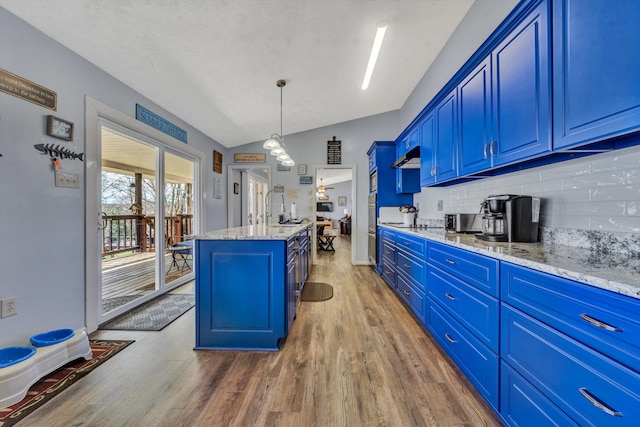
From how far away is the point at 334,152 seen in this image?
5176mm

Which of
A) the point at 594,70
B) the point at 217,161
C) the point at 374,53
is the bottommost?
the point at 594,70

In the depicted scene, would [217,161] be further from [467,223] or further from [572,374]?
[572,374]

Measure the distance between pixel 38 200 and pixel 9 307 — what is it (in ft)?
2.41

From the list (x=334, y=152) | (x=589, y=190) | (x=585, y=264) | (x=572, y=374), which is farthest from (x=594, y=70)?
(x=334, y=152)

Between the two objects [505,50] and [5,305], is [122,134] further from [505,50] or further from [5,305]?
[505,50]

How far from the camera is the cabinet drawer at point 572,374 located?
75cm

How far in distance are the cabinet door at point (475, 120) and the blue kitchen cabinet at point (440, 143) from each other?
110mm

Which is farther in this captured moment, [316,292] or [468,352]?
[316,292]

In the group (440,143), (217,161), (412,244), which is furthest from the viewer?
(217,161)

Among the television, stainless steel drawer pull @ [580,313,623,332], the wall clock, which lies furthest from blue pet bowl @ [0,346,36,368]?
the television

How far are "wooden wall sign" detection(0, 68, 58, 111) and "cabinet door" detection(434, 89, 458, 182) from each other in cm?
333

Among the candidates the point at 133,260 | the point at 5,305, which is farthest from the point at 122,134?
the point at 133,260

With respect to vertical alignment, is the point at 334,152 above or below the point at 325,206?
above

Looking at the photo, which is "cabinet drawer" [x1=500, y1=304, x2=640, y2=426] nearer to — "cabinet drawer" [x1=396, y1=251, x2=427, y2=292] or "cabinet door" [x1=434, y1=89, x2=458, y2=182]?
"cabinet drawer" [x1=396, y1=251, x2=427, y2=292]
